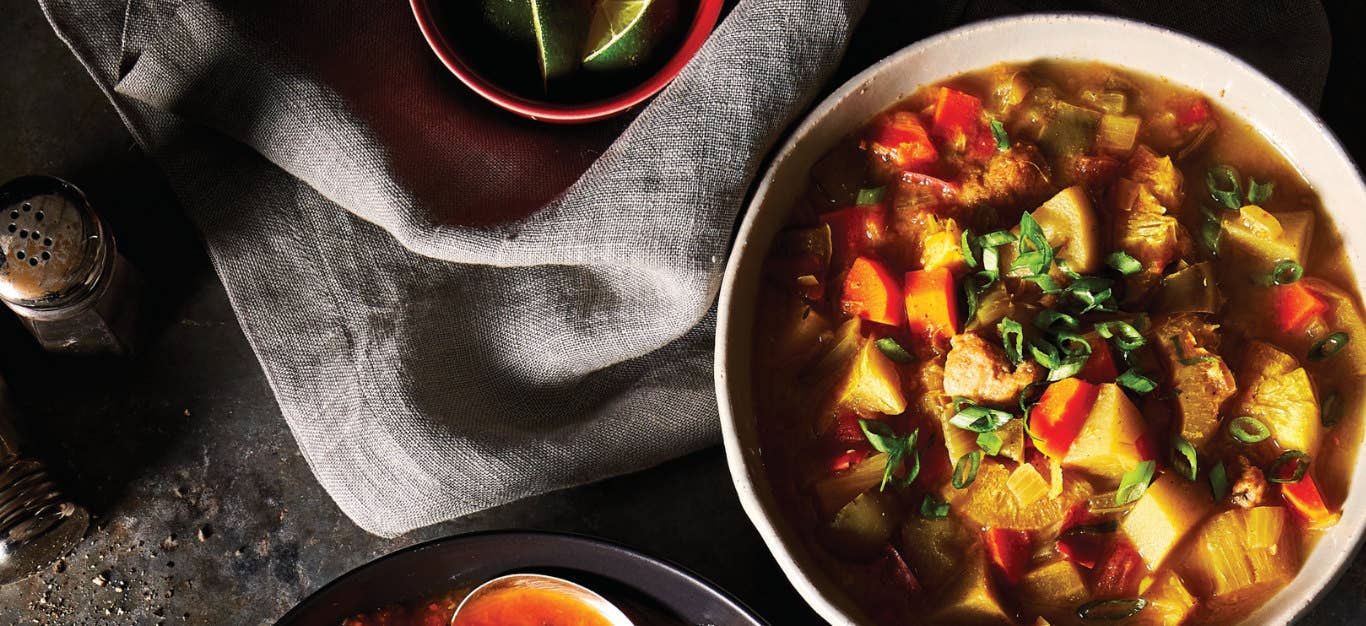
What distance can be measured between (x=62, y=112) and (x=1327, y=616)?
3.49 metres

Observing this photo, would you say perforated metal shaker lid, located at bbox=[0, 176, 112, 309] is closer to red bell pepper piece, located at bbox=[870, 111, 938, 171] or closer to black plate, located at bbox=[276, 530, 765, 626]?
black plate, located at bbox=[276, 530, 765, 626]

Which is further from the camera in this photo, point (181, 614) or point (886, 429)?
point (181, 614)

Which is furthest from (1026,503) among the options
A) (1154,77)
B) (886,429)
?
(1154,77)

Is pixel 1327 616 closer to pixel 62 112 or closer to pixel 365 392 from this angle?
pixel 365 392

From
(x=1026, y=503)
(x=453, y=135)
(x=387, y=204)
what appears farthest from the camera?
(x=453, y=135)

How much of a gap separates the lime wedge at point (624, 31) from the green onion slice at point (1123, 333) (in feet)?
3.74

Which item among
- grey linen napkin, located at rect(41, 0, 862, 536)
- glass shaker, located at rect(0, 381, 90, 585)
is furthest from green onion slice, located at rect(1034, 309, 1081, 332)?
glass shaker, located at rect(0, 381, 90, 585)

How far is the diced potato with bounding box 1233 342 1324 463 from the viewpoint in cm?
223

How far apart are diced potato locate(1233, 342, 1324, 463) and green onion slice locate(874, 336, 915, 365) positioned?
→ 2.20 ft

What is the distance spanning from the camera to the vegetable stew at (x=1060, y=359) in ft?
7.33

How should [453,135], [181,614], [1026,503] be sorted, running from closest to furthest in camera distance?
1. [1026,503]
2. [453,135]
3. [181,614]

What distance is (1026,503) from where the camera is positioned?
2262 mm

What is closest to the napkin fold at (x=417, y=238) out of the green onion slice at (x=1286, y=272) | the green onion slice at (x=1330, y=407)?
the green onion slice at (x=1286, y=272)

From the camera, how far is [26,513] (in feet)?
9.14
